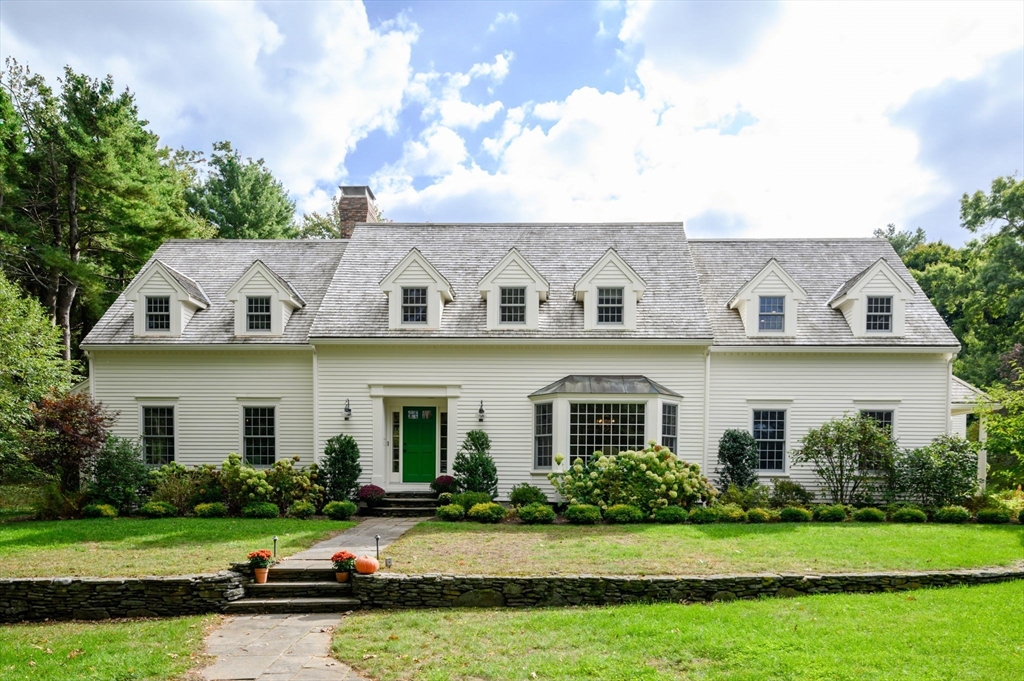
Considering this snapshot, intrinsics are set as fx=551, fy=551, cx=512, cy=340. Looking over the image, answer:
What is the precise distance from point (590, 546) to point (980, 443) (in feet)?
41.4

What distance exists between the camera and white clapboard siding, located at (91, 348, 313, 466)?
17.0 m

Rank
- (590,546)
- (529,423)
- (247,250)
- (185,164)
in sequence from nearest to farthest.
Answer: (590,546) → (529,423) → (247,250) → (185,164)

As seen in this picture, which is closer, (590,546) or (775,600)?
(775,600)

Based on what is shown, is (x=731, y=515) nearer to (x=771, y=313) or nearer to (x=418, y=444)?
(x=771, y=313)

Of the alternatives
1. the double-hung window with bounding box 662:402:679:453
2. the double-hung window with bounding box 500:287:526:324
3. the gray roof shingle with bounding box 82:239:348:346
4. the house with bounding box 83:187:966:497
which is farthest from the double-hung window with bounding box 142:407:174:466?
the double-hung window with bounding box 662:402:679:453

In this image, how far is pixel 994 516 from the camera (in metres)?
13.6

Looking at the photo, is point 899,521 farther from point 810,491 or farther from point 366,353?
point 366,353

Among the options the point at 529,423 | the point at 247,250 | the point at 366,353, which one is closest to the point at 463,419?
the point at 529,423

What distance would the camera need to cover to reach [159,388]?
56.4 feet

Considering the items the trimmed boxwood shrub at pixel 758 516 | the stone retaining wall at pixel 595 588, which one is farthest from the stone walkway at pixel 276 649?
the trimmed boxwood shrub at pixel 758 516

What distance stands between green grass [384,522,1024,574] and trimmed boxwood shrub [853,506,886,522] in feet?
1.74

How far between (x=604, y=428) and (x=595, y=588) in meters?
7.57

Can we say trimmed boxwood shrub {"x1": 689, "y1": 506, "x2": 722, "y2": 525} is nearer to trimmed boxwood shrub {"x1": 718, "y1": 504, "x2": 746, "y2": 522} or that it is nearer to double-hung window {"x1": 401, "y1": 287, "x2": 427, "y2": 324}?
trimmed boxwood shrub {"x1": 718, "y1": 504, "x2": 746, "y2": 522}

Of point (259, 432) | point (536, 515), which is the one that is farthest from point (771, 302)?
point (259, 432)
